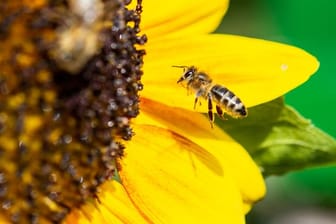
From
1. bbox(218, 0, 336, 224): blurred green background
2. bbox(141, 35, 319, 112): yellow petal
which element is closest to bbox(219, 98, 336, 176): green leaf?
bbox(141, 35, 319, 112): yellow petal

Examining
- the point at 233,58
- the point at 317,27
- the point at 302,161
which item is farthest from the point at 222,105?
the point at 317,27

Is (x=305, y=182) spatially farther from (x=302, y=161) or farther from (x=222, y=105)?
(x=222, y=105)

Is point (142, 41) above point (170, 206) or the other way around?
above

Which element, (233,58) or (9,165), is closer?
(9,165)

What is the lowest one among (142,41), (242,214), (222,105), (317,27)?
(242,214)

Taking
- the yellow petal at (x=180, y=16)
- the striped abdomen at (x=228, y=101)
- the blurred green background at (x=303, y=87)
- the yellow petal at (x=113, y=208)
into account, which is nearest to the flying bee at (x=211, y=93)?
the striped abdomen at (x=228, y=101)

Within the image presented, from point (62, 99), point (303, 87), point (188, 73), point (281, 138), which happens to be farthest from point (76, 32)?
point (303, 87)

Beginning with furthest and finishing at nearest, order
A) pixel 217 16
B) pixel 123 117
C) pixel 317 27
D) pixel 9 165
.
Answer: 1. pixel 317 27
2. pixel 217 16
3. pixel 123 117
4. pixel 9 165

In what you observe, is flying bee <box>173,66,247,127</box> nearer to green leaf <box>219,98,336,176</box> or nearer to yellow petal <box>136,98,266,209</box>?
yellow petal <box>136,98,266,209</box>
